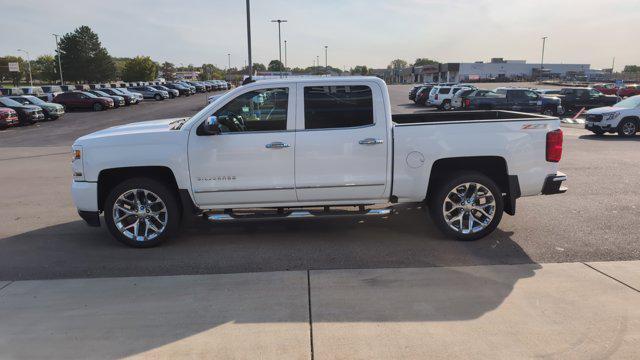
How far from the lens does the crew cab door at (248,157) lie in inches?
222

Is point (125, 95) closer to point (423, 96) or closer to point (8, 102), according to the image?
point (8, 102)

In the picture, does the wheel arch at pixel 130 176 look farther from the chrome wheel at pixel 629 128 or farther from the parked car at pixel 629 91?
the parked car at pixel 629 91

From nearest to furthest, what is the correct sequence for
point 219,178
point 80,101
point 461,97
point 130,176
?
point 219,178
point 130,176
point 461,97
point 80,101

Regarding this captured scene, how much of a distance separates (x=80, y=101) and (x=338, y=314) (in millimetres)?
38044

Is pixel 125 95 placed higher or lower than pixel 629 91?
lower

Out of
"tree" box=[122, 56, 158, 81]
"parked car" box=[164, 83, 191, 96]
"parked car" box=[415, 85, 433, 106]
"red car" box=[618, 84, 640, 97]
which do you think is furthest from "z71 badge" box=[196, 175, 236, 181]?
"tree" box=[122, 56, 158, 81]

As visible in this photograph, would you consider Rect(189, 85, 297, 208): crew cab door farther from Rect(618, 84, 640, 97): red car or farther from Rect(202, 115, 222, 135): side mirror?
Rect(618, 84, 640, 97): red car

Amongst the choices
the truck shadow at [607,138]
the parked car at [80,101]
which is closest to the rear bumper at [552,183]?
the truck shadow at [607,138]

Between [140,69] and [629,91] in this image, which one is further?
[140,69]

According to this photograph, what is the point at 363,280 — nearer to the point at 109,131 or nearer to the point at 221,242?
the point at 221,242

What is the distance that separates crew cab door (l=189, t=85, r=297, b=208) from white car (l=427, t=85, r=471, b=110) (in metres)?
26.3

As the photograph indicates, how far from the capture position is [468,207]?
5898 millimetres

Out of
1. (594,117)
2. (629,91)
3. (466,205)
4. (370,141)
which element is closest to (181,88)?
(629,91)

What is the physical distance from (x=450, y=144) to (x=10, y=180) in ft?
30.5
